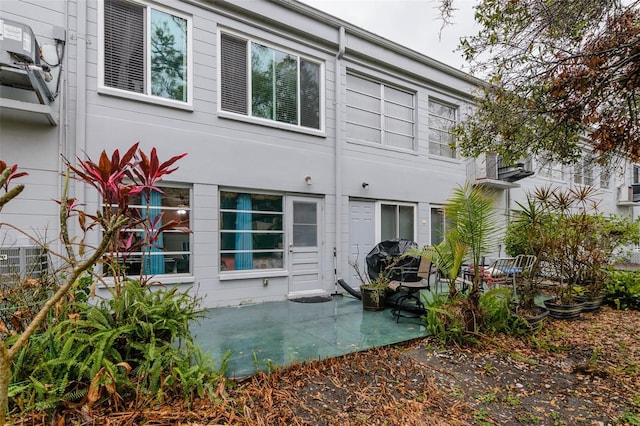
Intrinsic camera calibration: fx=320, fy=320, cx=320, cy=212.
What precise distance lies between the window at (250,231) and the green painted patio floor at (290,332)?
0.89 meters

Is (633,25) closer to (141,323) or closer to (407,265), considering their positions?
(407,265)

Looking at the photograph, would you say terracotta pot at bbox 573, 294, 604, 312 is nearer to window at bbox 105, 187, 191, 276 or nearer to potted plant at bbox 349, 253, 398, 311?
potted plant at bbox 349, 253, 398, 311

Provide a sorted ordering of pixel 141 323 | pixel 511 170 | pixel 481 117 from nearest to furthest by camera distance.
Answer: pixel 141 323
pixel 481 117
pixel 511 170

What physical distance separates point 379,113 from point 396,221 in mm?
2866

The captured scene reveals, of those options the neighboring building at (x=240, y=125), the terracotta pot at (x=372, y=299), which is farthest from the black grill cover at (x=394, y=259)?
the neighboring building at (x=240, y=125)

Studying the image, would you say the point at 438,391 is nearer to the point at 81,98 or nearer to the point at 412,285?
the point at 412,285

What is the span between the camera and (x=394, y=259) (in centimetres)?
595

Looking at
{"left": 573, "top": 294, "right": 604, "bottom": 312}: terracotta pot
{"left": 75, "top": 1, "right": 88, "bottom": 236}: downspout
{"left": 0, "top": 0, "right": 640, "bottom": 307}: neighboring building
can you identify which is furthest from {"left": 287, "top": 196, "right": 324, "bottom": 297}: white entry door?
{"left": 573, "top": 294, "right": 604, "bottom": 312}: terracotta pot

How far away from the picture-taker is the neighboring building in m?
4.72

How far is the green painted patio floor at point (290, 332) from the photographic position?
3.76 meters

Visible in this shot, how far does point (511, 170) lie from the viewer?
35.4ft

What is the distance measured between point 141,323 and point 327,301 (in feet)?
14.3

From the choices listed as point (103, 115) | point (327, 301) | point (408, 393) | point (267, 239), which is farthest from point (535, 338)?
point (103, 115)

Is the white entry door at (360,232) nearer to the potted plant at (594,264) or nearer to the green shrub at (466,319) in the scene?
the green shrub at (466,319)
